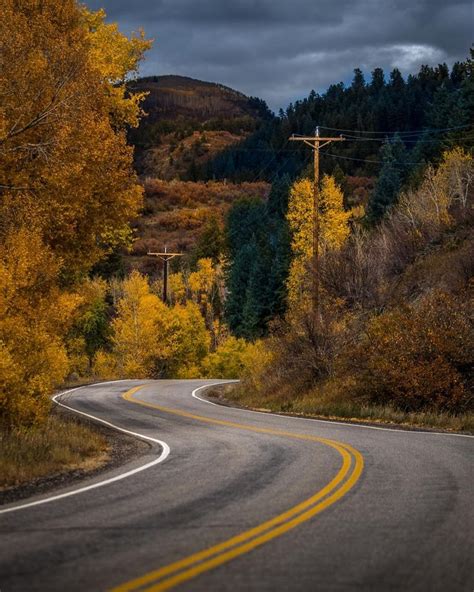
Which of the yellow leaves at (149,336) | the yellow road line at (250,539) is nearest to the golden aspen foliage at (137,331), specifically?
the yellow leaves at (149,336)

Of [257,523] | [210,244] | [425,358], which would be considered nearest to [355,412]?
[425,358]

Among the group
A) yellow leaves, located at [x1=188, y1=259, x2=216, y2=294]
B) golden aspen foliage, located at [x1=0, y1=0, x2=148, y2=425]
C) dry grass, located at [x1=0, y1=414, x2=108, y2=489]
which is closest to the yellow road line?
dry grass, located at [x1=0, y1=414, x2=108, y2=489]

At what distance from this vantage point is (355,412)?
22.4 m

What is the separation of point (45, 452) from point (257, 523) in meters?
6.41

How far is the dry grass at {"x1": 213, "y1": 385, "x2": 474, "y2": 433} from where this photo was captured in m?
19.6

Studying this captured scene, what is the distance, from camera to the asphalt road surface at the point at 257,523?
240 inches

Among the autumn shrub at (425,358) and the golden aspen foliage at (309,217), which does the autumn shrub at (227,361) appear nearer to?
the golden aspen foliage at (309,217)

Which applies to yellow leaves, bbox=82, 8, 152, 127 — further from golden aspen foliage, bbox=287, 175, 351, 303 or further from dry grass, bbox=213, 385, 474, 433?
golden aspen foliage, bbox=287, 175, 351, 303

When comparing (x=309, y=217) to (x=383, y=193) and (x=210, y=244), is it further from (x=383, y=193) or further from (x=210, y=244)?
(x=210, y=244)

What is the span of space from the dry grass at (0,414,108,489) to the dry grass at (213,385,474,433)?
8.82 meters

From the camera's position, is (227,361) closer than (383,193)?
Yes

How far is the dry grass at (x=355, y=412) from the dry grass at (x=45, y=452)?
28.9 ft

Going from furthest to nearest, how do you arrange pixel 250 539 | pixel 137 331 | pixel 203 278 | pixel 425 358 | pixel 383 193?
pixel 203 278
pixel 383 193
pixel 137 331
pixel 425 358
pixel 250 539

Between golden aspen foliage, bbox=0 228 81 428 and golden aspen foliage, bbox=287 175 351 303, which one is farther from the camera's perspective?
golden aspen foliage, bbox=287 175 351 303
